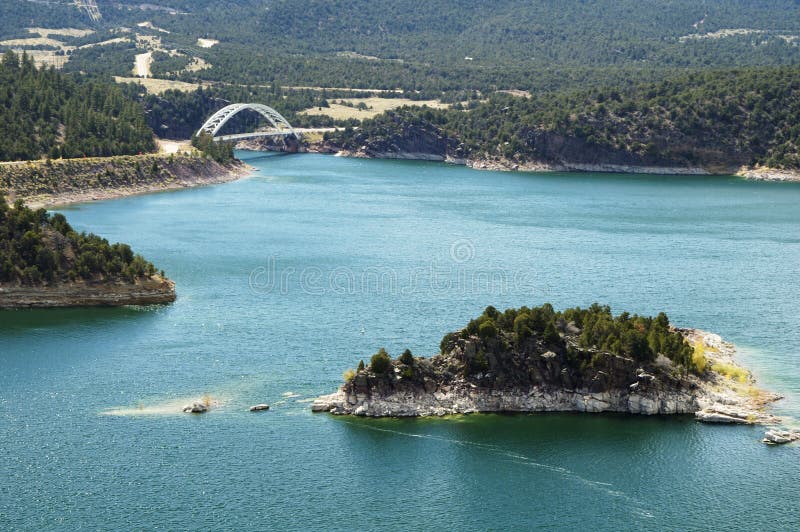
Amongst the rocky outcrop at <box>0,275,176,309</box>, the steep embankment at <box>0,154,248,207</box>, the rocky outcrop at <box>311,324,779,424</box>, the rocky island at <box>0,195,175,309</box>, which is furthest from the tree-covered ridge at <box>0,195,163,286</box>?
→ the steep embankment at <box>0,154,248,207</box>

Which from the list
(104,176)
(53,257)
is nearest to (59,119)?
(104,176)

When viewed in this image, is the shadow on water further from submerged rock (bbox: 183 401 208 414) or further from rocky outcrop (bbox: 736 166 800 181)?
rocky outcrop (bbox: 736 166 800 181)

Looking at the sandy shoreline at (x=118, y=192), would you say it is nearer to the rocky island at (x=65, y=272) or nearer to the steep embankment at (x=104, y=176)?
the steep embankment at (x=104, y=176)

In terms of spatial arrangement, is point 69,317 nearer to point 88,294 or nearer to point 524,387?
point 88,294

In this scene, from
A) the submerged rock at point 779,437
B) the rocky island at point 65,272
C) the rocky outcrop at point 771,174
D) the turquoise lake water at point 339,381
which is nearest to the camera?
the turquoise lake water at point 339,381

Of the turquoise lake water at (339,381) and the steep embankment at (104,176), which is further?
the steep embankment at (104,176)

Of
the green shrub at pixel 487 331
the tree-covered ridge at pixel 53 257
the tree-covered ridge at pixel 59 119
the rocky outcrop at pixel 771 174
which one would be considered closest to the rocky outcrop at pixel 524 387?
the green shrub at pixel 487 331
